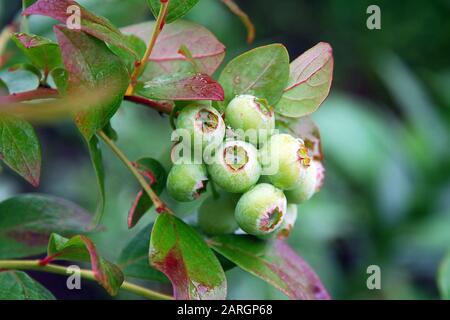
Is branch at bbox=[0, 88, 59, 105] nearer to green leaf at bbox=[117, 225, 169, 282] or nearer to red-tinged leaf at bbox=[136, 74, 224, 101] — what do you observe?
red-tinged leaf at bbox=[136, 74, 224, 101]

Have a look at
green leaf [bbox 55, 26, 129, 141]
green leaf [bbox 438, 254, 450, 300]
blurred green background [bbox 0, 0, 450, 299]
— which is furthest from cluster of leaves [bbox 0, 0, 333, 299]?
blurred green background [bbox 0, 0, 450, 299]

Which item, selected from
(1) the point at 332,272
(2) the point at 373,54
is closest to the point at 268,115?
(1) the point at 332,272

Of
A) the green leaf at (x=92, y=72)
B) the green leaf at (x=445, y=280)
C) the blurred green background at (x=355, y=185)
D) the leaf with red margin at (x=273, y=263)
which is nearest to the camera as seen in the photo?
the green leaf at (x=92, y=72)

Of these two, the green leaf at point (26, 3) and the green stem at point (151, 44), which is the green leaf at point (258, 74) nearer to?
the green stem at point (151, 44)

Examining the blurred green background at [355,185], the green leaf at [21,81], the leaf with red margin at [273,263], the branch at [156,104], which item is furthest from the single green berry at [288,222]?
the blurred green background at [355,185]

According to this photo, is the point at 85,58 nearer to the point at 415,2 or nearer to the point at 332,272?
the point at 332,272
